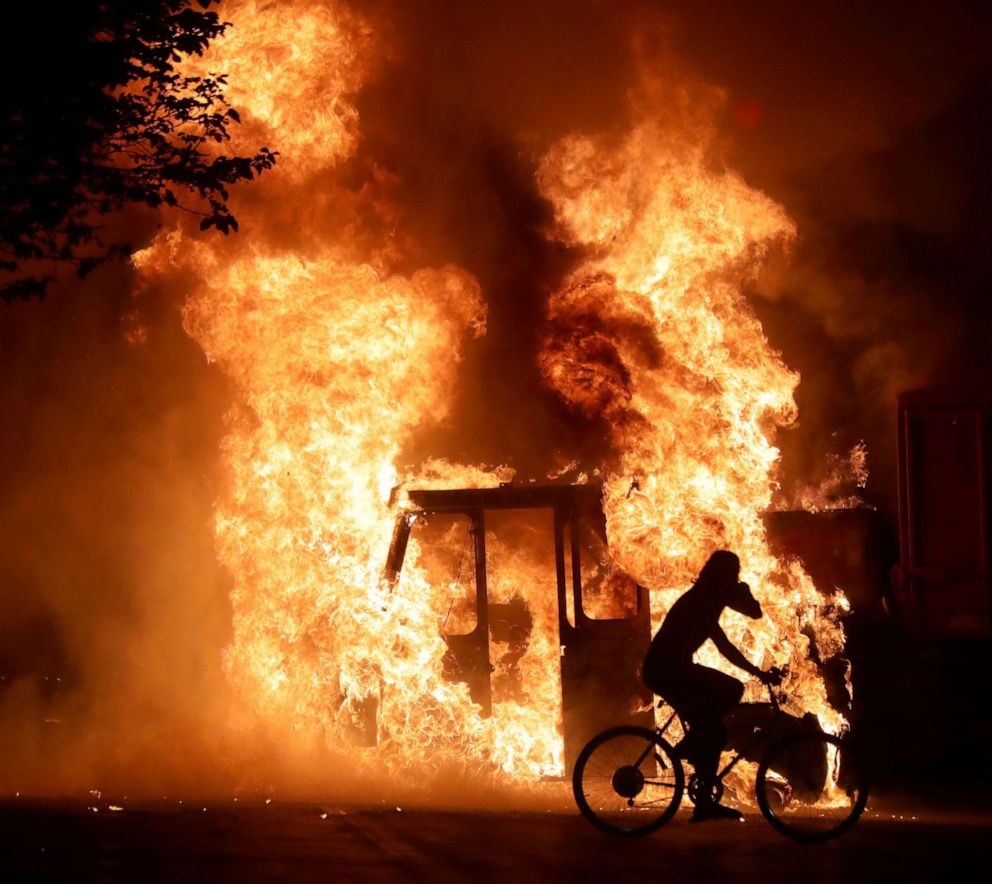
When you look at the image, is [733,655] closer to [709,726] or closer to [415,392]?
[709,726]

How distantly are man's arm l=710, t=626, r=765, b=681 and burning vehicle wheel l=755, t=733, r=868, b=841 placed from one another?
0.50 m

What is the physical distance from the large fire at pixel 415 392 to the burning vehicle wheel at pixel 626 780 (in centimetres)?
189

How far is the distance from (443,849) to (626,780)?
1.26 m

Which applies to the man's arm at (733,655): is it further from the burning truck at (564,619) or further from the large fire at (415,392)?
the large fire at (415,392)

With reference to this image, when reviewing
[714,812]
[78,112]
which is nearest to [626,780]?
[714,812]

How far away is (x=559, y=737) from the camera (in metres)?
9.36

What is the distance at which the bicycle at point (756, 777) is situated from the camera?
695cm

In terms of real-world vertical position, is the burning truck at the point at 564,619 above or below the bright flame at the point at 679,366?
below

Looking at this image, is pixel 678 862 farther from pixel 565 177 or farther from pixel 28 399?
pixel 28 399

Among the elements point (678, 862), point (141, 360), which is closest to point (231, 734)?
point (678, 862)

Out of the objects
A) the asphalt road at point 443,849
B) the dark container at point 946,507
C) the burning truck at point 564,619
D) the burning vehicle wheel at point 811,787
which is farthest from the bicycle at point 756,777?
the dark container at point 946,507

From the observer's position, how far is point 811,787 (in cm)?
703

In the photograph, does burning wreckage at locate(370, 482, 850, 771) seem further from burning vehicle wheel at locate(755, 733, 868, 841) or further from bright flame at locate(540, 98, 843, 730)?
burning vehicle wheel at locate(755, 733, 868, 841)

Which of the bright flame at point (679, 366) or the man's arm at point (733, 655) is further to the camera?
the bright flame at point (679, 366)
